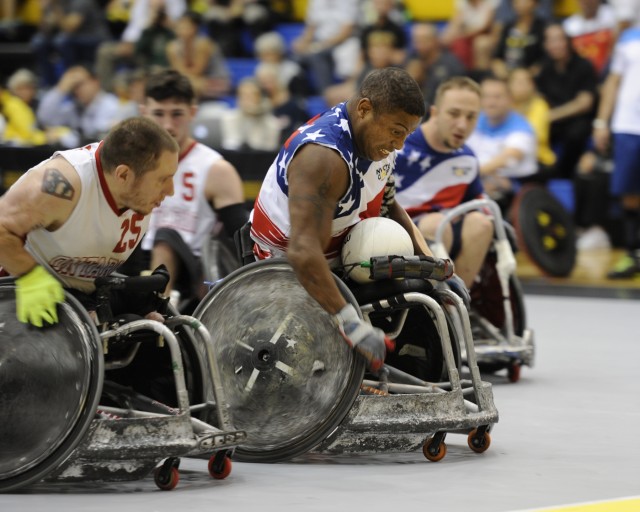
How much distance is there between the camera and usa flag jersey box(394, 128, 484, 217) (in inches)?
335

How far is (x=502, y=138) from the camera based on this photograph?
1251cm

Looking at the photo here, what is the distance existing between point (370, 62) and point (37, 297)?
1092cm

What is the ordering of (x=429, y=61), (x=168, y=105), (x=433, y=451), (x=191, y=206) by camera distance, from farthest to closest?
(x=429, y=61), (x=191, y=206), (x=168, y=105), (x=433, y=451)

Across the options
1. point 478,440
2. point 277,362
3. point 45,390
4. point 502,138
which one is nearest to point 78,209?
point 45,390

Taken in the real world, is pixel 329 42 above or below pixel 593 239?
above

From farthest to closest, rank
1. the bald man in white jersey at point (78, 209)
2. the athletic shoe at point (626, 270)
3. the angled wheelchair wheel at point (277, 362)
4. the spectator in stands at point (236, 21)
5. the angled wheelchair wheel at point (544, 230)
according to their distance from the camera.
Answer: the spectator in stands at point (236, 21), the athletic shoe at point (626, 270), the angled wheelchair wheel at point (544, 230), the angled wheelchair wheel at point (277, 362), the bald man in white jersey at point (78, 209)

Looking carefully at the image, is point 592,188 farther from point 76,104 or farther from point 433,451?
point 433,451

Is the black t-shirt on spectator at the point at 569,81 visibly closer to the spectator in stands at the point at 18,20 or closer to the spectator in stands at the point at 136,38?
the spectator in stands at the point at 136,38

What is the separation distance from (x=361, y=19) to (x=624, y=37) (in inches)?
189

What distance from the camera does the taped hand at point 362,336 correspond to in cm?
553

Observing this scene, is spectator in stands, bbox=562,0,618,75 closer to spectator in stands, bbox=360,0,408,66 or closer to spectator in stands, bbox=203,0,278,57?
spectator in stands, bbox=360,0,408,66

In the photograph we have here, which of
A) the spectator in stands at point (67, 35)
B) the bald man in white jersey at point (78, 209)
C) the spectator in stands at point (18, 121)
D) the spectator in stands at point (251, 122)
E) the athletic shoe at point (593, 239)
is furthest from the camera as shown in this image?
the spectator in stands at point (67, 35)

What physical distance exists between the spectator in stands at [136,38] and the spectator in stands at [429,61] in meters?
3.71

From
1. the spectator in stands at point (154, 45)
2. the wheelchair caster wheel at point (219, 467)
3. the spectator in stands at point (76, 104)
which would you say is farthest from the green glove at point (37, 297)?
the spectator in stands at point (154, 45)
